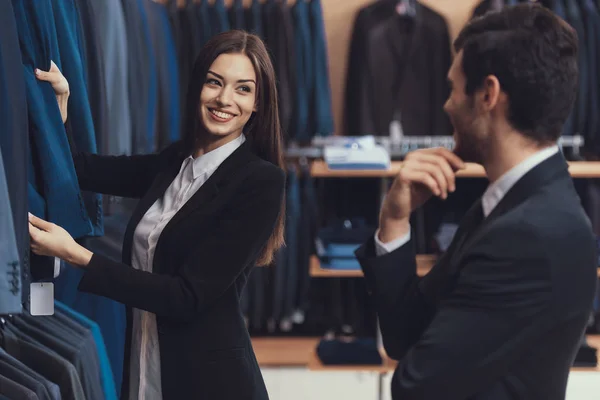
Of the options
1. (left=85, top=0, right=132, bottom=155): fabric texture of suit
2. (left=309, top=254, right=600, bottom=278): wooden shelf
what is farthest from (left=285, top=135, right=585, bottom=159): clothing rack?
(left=85, top=0, right=132, bottom=155): fabric texture of suit

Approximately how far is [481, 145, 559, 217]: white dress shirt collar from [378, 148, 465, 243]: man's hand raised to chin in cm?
7

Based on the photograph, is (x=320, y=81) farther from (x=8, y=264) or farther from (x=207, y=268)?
(x=8, y=264)

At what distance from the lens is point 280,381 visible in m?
4.39

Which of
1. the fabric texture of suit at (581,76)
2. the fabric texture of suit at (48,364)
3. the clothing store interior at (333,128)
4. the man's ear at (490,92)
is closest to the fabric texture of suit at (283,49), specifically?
the clothing store interior at (333,128)

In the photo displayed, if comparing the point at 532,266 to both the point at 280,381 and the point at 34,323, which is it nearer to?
the point at 34,323

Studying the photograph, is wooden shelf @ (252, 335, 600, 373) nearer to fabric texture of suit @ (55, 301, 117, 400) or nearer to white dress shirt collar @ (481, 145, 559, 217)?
fabric texture of suit @ (55, 301, 117, 400)

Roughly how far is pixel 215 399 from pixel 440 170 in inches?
36.1

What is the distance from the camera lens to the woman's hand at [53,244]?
1670 millimetres

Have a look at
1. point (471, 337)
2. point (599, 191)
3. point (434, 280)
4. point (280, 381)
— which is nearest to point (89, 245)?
point (434, 280)

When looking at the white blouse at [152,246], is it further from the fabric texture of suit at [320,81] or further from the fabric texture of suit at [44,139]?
the fabric texture of suit at [320,81]

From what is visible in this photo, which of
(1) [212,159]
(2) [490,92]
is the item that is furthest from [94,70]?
(2) [490,92]

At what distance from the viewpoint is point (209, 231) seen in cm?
190

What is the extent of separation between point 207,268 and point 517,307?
0.85 m

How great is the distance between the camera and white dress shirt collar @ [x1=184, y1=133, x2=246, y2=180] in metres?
2.00
